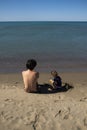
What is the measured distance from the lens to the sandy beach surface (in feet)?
17.8

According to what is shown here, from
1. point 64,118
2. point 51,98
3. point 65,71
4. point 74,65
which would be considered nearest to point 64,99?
point 51,98

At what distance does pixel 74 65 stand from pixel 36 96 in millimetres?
6456

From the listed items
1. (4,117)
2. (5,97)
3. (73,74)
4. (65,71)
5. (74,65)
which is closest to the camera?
(4,117)

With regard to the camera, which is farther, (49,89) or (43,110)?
(49,89)

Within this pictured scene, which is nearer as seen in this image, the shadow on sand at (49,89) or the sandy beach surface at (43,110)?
the sandy beach surface at (43,110)

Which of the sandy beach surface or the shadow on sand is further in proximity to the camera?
the shadow on sand

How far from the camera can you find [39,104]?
6.57 meters

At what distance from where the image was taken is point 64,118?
5.72 metres

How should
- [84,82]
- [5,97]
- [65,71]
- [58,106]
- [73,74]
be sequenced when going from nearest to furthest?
[58,106], [5,97], [84,82], [73,74], [65,71]

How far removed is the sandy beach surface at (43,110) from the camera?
542 centimetres

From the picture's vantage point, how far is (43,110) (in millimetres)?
6086

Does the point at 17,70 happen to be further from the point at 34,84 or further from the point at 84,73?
the point at 34,84

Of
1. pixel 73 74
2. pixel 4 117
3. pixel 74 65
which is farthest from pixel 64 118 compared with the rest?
pixel 74 65

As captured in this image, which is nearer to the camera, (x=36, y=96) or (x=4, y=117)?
(x=4, y=117)
